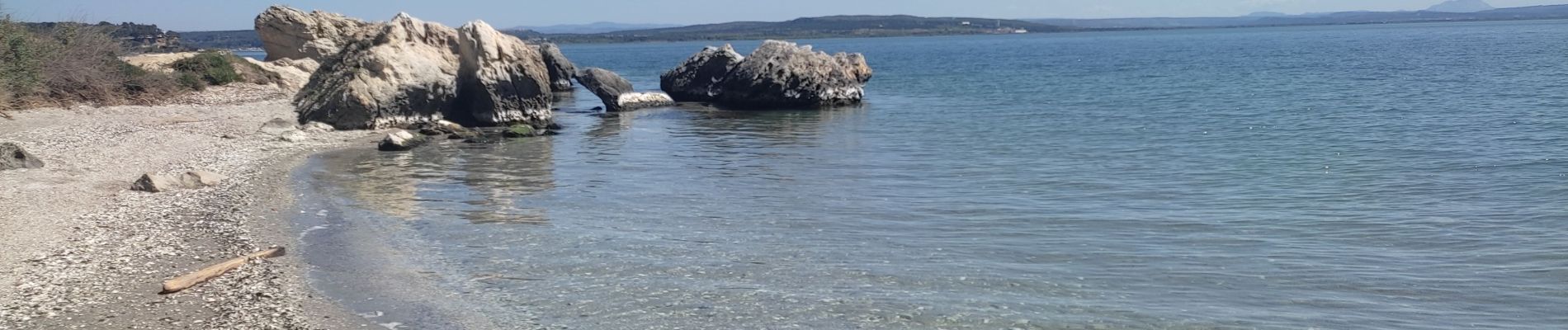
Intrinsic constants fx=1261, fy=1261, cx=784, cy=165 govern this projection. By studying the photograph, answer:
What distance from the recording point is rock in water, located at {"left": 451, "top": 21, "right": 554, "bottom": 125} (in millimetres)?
27188

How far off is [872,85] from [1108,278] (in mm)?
40014

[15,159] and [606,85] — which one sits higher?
[15,159]

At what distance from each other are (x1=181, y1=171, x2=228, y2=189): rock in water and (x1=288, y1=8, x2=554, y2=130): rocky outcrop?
9.92 metres

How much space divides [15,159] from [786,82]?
21.9m

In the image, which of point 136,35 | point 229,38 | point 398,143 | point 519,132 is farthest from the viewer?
point 229,38

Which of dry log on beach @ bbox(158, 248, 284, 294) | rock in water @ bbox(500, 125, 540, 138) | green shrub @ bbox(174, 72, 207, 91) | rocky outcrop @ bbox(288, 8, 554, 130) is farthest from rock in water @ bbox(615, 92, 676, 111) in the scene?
dry log on beach @ bbox(158, 248, 284, 294)

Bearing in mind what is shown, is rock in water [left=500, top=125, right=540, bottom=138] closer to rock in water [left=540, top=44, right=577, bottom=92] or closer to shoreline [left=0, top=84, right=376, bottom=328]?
shoreline [left=0, top=84, right=376, bottom=328]

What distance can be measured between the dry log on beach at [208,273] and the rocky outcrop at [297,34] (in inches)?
1332

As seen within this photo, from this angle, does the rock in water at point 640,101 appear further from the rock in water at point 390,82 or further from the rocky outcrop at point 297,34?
the rocky outcrop at point 297,34

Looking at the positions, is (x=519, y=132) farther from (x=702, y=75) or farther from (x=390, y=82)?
(x=702, y=75)

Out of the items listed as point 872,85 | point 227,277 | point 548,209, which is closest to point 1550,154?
point 548,209

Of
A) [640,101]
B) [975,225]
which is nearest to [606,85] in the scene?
[640,101]

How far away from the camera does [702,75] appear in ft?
129

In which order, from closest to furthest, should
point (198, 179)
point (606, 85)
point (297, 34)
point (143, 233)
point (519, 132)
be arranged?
point (143, 233) < point (198, 179) < point (519, 132) < point (606, 85) < point (297, 34)
